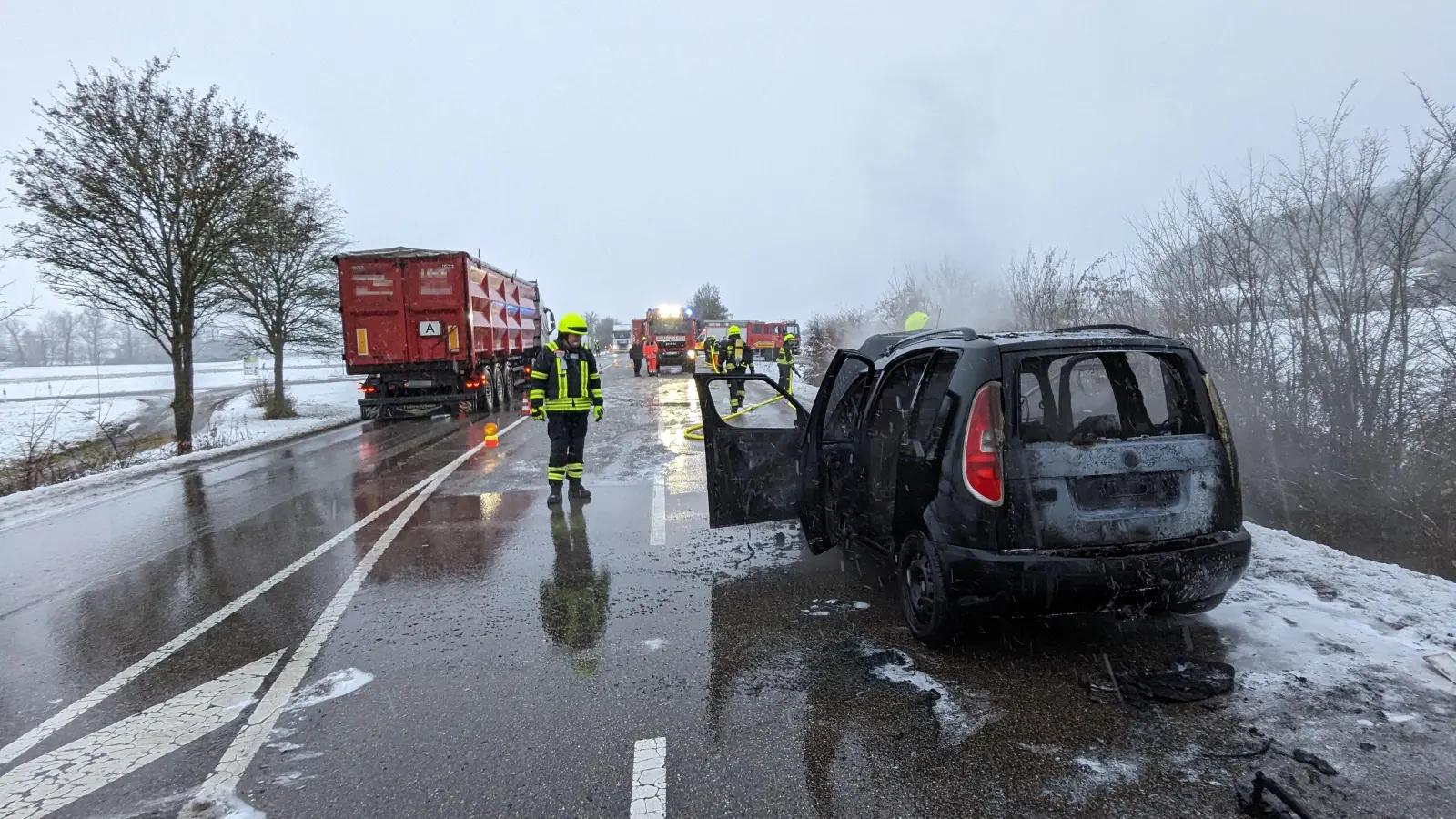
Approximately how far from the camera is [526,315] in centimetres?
2342

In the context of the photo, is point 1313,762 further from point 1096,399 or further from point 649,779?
point 649,779

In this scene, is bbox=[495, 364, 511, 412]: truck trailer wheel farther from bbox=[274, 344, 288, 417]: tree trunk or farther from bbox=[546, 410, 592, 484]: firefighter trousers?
bbox=[546, 410, 592, 484]: firefighter trousers

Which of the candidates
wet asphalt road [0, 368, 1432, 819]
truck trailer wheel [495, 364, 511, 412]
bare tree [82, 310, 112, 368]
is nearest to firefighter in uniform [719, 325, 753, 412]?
truck trailer wheel [495, 364, 511, 412]

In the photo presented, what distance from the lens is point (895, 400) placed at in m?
Answer: 4.23

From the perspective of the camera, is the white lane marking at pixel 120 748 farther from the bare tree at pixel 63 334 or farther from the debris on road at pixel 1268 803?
the bare tree at pixel 63 334

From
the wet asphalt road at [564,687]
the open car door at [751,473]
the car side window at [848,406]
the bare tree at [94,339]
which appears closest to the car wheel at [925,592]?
the wet asphalt road at [564,687]

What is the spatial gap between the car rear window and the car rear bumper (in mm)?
520

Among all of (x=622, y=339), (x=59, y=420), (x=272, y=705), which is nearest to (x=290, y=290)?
(x=59, y=420)

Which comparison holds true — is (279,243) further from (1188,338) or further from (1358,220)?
(1358,220)

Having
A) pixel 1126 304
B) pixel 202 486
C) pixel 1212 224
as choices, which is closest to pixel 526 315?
pixel 202 486

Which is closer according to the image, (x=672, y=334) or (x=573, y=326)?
(x=573, y=326)

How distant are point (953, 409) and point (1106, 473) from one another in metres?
0.71

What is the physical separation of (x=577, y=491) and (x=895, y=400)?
4.14 m

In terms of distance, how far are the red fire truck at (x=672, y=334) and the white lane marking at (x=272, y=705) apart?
26717 mm
